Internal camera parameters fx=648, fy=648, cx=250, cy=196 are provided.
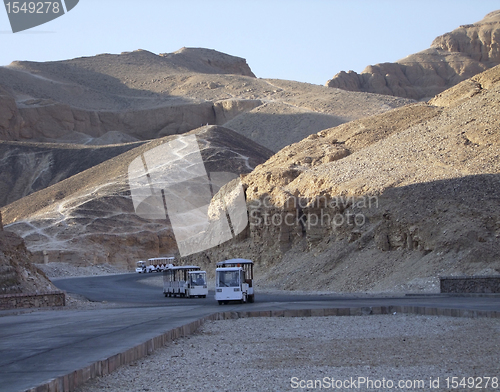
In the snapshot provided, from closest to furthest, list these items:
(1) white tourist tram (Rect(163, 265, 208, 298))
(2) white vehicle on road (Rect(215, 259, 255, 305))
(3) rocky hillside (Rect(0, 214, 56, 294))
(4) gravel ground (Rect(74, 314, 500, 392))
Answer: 1. (4) gravel ground (Rect(74, 314, 500, 392))
2. (3) rocky hillside (Rect(0, 214, 56, 294))
3. (2) white vehicle on road (Rect(215, 259, 255, 305))
4. (1) white tourist tram (Rect(163, 265, 208, 298))

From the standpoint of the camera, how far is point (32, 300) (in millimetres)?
21625

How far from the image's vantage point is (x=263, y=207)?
125 ft

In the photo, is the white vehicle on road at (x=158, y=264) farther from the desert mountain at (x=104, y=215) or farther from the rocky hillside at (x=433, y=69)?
the rocky hillside at (x=433, y=69)

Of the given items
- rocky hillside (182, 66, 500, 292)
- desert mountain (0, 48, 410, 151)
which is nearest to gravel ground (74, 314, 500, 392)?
rocky hillside (182, 66, 500, 292)

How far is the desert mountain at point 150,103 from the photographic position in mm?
105875

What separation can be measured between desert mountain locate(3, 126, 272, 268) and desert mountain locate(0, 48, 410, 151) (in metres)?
18.7

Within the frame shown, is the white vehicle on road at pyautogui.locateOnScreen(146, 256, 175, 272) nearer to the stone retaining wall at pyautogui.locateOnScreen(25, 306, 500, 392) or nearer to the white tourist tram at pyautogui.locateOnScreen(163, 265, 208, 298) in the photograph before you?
the white tourist tram at pyautogui.locateOnScreen(163, 265, 208, 298)

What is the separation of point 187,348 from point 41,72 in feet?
478

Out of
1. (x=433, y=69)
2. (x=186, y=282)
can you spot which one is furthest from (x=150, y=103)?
(x=186, y=282)

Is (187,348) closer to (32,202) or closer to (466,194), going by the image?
(466,194)

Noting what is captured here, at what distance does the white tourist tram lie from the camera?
2902cm

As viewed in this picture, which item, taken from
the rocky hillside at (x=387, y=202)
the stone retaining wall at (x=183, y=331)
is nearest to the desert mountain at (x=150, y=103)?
the rocky hillside at (x=387, y=202)

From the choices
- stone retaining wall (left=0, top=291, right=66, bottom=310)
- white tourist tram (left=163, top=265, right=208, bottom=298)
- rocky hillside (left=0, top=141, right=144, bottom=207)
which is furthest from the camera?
rocky hillside (left=0, top=141, right=144, bottom=207)

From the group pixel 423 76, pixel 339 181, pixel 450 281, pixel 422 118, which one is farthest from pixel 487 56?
pixel 450 281
